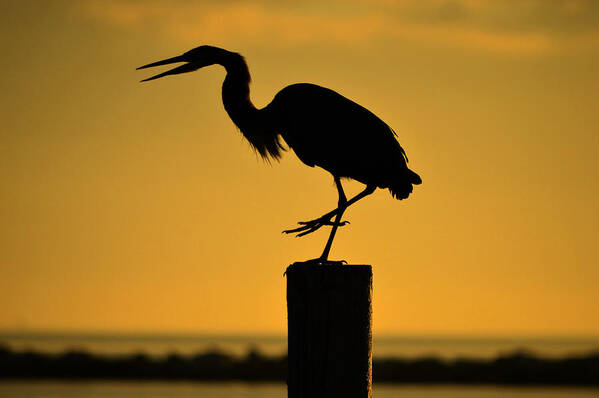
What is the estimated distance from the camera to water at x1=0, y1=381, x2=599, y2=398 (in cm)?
2525

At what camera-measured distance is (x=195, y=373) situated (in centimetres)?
3177

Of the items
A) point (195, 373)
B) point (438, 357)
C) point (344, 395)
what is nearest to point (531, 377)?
point (438, 357)

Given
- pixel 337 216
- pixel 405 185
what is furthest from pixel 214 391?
pixel 337 216

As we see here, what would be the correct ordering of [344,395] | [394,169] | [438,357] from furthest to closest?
[438,357], [394,169], [344,395]

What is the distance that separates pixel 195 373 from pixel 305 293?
90.8 ft

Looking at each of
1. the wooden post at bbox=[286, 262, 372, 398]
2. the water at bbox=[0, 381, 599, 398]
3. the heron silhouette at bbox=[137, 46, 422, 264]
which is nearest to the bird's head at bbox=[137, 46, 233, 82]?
the heron silhouette at bbox=[137, 46, 422, 264]

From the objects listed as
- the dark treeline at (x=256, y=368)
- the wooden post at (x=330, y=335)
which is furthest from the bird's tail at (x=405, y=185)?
the dark treeline at (x=256, y=368)

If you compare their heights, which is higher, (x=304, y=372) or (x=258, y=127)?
(x=258, y=127)

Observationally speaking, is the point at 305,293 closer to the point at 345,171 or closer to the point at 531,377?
the point at 345,171

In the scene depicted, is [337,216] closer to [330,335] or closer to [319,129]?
[319,129]

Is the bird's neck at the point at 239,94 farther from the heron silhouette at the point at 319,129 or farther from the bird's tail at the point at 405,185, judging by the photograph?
the bird's tail at the point at 405,185

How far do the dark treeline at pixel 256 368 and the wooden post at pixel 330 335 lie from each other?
26.5 metres

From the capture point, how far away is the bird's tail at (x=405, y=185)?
8094 millimetres

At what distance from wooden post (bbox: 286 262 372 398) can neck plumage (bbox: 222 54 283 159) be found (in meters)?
4.22
